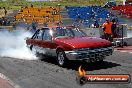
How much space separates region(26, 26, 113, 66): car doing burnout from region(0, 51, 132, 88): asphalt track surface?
0.43 m

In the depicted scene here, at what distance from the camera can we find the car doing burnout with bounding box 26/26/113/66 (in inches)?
456

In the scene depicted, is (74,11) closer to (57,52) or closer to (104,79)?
(57,52)

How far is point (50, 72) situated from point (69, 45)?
1.16 metres

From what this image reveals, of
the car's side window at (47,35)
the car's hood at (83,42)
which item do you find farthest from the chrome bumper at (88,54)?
the car's side window at (47,35)

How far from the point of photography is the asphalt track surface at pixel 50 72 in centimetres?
935

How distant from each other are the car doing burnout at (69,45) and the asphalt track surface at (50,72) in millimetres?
429

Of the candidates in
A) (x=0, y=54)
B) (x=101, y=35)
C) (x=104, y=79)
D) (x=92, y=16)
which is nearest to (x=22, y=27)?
(x=92, y=16)

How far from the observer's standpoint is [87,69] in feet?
38.4

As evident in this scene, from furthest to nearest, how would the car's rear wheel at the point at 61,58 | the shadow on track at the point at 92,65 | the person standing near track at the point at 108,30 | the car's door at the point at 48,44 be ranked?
the person standing near track at the point at 108,30 < the car's door at the point at 48,44 < the car's rear wheel at the point at 61,58 < the shadow on track at the point at 92,65

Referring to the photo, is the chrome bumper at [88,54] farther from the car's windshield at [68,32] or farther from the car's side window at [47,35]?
the car's side window at [47,35]

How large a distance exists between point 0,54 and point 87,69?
704 centimetres

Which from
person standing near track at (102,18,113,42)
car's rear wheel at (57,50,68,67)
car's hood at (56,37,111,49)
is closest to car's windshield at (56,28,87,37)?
car's hood at (56,37,111,49)

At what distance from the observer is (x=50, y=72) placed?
11.5 m

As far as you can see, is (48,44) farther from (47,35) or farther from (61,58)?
(61,58)
